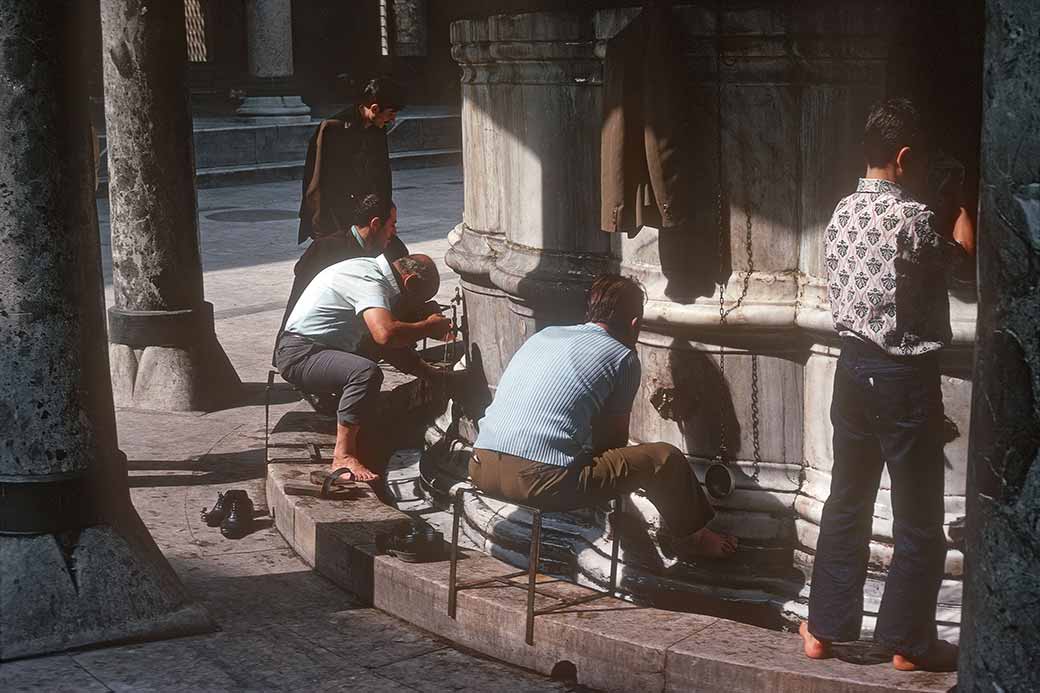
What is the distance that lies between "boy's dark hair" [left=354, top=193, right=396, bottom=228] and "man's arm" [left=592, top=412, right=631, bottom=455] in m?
2.42

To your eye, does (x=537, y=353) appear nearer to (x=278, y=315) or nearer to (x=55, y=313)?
(x=55, y=313)

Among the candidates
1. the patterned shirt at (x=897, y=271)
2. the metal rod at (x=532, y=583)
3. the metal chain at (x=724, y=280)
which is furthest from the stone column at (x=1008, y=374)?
the metal chain at (x=724, y=280)

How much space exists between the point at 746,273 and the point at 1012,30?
3.11 metres

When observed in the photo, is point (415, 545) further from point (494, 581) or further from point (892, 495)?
point (892, 495)

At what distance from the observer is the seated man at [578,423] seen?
546cm

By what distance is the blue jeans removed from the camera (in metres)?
4.76

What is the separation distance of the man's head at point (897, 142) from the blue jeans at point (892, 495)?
0.53m

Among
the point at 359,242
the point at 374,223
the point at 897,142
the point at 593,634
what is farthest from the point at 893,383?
the point at 359,242

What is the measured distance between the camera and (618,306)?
18.3 ft

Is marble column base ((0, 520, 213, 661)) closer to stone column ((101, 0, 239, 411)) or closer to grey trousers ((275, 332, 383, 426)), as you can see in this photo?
grey trousers ((275, 332, 383, 426))

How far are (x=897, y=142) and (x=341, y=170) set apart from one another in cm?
412

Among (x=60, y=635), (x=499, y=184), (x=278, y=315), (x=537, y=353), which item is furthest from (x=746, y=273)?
(x=278, y=315)

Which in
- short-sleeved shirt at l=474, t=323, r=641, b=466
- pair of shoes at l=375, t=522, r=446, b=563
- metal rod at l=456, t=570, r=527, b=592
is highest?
short-sleeved shirt at l=474, t=323, r=641, b=466

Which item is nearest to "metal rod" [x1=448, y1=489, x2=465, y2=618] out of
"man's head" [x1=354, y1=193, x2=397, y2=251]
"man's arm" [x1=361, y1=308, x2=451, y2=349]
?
"man's arm" [x1=361, y1=308, x2=451, y2=349]
